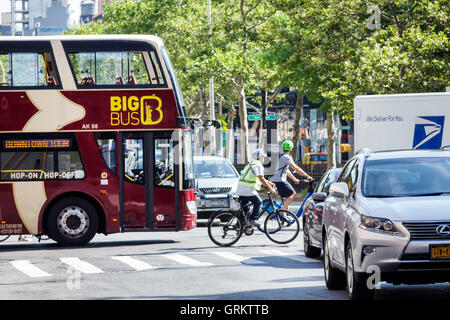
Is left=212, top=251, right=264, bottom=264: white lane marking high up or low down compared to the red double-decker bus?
down

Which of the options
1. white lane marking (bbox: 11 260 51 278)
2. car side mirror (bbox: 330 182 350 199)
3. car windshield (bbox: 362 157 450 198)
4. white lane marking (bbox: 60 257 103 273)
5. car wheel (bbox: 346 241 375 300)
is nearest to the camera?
car wheel (bbox: 346 241 375 300)

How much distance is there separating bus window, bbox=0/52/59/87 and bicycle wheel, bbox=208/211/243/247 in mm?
4372

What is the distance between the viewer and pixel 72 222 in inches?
795

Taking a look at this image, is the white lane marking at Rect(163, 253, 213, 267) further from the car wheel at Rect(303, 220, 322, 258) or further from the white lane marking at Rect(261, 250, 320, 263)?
the car wheel at Rect(303, 220, 322, 258)

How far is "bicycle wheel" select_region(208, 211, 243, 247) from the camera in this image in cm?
1850

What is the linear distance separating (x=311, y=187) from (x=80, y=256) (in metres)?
5.12

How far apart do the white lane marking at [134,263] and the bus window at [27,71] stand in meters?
4.40

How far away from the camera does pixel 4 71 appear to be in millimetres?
19906

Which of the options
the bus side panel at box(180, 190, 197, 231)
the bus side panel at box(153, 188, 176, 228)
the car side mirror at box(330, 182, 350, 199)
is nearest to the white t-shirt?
the bus side panel at box(180, 190, 197, 231)
